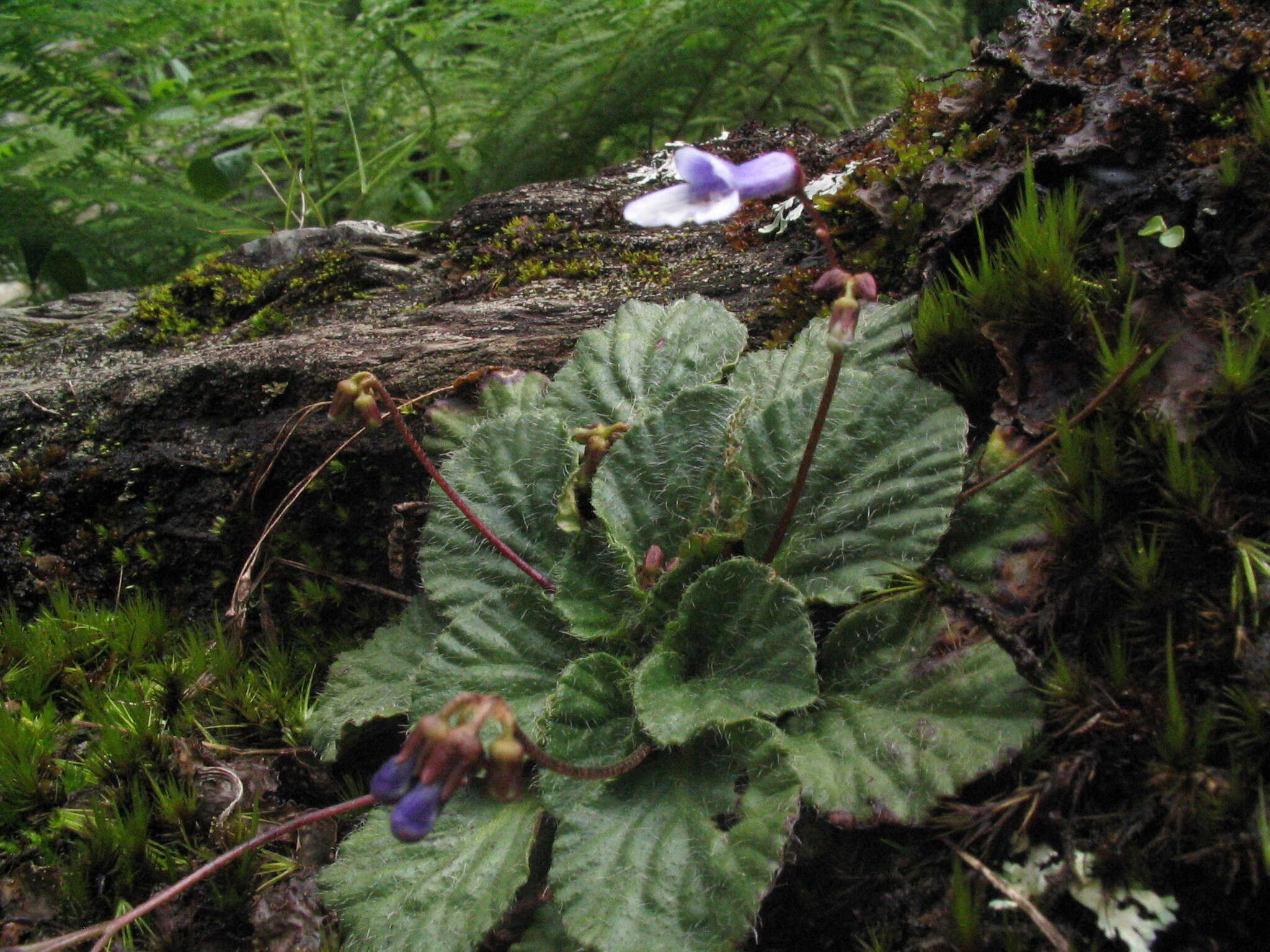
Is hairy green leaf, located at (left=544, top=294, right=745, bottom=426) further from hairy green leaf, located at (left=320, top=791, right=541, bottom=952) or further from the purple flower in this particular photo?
hairy green leaf, located at (left=320, top=791, right=541, bottom=952)

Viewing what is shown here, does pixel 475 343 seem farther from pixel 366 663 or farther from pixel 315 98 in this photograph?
pixel 315 98

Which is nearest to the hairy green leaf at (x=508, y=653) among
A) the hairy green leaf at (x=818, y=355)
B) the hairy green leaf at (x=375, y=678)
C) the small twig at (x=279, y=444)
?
the hairy green leaf at (x=375, y=678)

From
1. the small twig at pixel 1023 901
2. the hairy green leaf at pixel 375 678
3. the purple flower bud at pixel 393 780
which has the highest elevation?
the purple flower bud at pixel 393 780

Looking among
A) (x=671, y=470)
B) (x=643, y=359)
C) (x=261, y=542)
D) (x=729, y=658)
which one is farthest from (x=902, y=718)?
(x=261, y=542)

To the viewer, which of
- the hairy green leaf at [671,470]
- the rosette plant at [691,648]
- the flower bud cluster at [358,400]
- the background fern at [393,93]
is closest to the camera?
the rosette plant at [691,648]

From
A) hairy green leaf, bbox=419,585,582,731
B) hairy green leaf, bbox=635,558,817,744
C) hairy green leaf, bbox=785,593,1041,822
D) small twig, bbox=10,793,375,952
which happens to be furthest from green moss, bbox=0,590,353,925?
hairy green leaf, bbox=785,593,1041,822

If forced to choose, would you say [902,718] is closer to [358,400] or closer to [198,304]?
[358,400]

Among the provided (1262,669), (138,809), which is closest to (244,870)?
(138,809)

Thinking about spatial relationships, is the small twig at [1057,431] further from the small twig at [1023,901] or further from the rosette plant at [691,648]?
the small twig at [1023,901]
